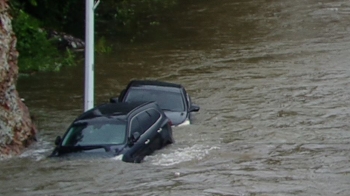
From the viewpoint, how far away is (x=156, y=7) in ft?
143

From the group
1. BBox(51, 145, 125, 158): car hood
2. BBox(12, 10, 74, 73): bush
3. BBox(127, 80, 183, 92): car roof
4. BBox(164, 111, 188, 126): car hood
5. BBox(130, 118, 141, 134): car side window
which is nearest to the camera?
BBox(51, 145, 125, 158): car hood

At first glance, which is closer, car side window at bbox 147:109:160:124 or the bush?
car side window at bbox 147:109:160:124

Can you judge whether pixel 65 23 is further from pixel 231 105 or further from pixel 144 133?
pixel 144 133

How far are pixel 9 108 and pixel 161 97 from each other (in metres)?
3.95

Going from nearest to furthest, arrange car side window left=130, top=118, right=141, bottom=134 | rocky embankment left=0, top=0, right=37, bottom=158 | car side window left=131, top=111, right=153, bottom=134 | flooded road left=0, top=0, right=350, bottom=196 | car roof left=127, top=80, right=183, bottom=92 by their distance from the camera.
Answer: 1. flooded road left=0, top=0, right=350, bottom=196
2. car side window left=130, top=118, right=141, bottom=134
3. car side window left=131, top=111, right=153, bottom=134
4. rocky embankment left=0, top=0, right=37, bottom=158
5. car roof left=127, top=80, right=183, bottom=92

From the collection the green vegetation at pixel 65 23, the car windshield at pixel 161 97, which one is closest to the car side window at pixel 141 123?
the car windshield at pixel 161 97

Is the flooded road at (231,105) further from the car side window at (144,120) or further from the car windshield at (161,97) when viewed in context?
the car windshield at (161,97)

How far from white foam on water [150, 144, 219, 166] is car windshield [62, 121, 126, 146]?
83 cm

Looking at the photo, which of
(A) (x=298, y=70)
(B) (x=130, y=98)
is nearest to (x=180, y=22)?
(A) (x=298, y=70)

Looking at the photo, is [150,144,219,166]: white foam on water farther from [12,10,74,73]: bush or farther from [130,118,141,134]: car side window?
[12,10,74,73]: bush

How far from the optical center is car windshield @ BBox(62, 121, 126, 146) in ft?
50.5

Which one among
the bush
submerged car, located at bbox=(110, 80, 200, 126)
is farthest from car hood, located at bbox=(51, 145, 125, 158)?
the bush

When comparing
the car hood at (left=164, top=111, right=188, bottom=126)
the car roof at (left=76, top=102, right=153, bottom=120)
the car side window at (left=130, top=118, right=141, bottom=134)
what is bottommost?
the car hood at (left=164, top=111, right=188, bottom=126)

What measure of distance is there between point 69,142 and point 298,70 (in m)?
13.2
